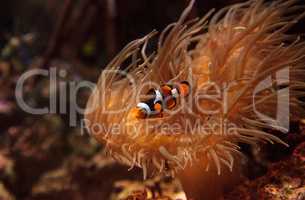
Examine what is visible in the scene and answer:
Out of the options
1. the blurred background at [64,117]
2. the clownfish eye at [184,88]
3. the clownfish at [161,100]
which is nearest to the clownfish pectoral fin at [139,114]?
the clownfish at [161,100]

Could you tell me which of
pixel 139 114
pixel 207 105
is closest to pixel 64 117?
pixel 139 114

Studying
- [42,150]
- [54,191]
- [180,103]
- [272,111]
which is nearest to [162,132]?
[180,103]

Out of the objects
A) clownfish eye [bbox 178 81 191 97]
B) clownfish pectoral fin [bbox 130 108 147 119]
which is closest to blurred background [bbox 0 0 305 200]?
clownfish pectoral fin [bbox 130 108 147 119]

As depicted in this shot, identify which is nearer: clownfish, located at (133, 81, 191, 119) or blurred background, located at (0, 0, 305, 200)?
clownfish, located at (133, 81, 191, 119)

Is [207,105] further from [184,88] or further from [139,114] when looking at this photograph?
[139,114]

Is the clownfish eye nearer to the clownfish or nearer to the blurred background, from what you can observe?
the clownfish

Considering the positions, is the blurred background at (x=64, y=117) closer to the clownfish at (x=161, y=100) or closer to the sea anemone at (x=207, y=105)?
the sea anemone at (x=207, y=105)

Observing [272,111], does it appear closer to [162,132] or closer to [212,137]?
[212,137]
